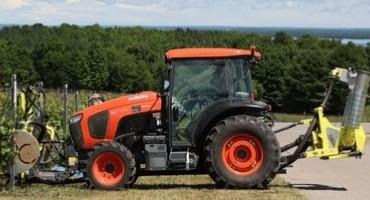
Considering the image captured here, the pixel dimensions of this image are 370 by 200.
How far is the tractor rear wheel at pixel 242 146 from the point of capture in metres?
11.1

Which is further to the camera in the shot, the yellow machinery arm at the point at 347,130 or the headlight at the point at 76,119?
the headlight at the point at 76,119

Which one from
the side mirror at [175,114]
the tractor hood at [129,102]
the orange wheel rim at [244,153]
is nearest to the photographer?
the orange wheel rim at [244,153]

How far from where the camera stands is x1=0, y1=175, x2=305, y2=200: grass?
10281 millimetres

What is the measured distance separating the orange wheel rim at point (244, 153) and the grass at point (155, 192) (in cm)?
40

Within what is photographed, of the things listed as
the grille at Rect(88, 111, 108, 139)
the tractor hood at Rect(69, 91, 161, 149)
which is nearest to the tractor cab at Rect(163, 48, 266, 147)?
the tractor hood at Rect(69, 91, 161, 149)

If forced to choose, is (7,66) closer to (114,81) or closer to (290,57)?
(114,81)

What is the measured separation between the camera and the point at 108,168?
444 inches

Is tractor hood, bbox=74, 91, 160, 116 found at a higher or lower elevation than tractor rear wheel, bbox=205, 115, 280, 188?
higher

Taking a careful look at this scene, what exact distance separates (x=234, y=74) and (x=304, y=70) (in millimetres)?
75171

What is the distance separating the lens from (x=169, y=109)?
11.2 metres

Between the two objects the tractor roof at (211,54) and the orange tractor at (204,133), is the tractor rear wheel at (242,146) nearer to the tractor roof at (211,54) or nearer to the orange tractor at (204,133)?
the orange tractor at (204,133)

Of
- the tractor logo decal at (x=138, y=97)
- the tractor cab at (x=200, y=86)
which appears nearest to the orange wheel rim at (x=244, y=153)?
the tractor cab at (x=200, y=86)

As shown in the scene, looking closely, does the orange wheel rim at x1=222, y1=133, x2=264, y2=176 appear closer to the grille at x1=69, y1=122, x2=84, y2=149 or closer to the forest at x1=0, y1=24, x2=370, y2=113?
the grille at x1=69, y1=122, x2=84, y2=149

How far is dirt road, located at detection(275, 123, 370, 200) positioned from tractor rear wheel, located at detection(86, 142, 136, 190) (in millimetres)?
2714
